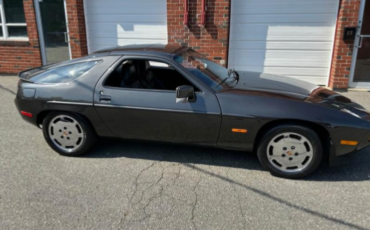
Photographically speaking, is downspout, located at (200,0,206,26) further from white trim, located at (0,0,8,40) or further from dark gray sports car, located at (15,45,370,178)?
white trim, located at (0,0,8,40)

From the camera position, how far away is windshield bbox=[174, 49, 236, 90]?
3348 mm

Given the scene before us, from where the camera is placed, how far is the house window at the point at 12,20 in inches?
326

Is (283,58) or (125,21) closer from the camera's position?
(283,58)

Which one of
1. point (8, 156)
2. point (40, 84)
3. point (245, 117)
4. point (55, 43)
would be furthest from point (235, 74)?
point (55, 43)

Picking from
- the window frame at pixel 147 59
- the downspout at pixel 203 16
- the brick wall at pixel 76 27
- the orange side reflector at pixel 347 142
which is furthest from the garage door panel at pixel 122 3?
the orange side reflector at pixel 347 142

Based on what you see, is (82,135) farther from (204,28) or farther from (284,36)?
(284,36)

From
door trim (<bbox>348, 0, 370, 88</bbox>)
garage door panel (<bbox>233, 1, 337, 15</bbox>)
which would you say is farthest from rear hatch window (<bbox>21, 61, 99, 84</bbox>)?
door trim (<bbox>348, 0, 370, 88</bbox>)

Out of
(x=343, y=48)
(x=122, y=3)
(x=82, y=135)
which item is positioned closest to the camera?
(x=82, y=135)

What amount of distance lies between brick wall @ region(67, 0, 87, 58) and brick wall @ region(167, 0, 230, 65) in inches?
99.4

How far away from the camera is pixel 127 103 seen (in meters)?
3.40

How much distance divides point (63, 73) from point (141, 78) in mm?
1019

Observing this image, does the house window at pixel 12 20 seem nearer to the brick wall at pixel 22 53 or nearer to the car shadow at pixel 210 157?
the brick wall at pixel 22 53

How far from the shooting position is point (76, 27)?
7828 millimetres

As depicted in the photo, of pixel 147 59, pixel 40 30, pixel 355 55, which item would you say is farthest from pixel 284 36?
pixel 40 30
